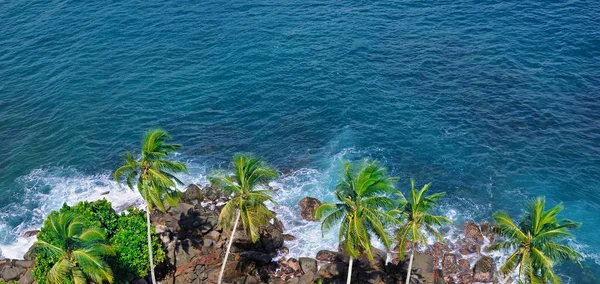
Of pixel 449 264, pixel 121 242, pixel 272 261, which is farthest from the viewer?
pixel 272 261

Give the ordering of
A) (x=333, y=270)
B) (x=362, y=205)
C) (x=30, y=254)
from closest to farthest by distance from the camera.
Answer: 1. (x=362, y=205)
2. (x=30, y=254)
3. (x=333, y=270)

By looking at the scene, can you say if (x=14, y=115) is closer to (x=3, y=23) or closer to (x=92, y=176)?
(x=92, y=176)

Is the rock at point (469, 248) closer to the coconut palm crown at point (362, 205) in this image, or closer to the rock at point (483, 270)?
the rock at point (483, 270)

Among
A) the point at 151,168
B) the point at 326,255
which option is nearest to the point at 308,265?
the point at 326,255

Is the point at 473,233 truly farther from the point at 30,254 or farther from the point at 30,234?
the point at 30,234

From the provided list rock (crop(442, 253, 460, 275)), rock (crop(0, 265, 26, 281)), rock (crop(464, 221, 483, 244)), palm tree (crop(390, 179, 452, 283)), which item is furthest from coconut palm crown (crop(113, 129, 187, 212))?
rock (crop(464, 221, 483, 244))

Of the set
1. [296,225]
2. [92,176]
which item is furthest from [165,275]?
[92,176]

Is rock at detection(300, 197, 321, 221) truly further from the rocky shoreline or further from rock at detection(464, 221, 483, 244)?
rock at detection(464, 221, 483, 244)
